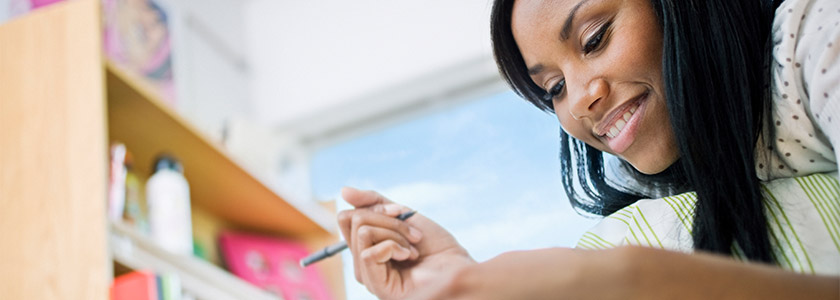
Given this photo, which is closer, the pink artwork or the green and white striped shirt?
the green and white striped shirt

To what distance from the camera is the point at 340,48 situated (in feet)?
7.10

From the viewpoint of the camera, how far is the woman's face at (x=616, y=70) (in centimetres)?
71

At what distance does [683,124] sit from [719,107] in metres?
0.03

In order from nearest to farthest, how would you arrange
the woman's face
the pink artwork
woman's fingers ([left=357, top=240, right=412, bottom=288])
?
the woman's face
woman's fingers ([left=357, top=240, right=412, bottom=288])
the pink artwork

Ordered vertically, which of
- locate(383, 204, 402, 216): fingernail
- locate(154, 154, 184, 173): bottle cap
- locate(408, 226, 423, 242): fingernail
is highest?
locate(154, 154, 184, 173): bottle cap

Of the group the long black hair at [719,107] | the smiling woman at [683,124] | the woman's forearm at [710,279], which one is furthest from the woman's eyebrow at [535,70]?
the woman's forearm at [710,279]

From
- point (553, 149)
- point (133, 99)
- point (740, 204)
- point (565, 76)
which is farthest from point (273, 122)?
point (740, 204)

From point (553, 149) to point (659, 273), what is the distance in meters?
0.72

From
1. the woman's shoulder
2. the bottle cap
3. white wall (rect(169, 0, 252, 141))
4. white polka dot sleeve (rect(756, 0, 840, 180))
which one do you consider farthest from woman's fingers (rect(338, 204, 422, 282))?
white wall (rect(169, 0, 252, 141))

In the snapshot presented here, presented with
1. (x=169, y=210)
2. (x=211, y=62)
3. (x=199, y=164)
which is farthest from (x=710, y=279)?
(x=211, y=62)

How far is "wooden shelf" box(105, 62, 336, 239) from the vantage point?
138 centimetres

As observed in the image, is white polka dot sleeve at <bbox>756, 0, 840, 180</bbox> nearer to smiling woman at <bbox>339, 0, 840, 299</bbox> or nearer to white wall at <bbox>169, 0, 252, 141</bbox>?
smiling woman at <bbox>339, 0, 840, 299</bbox>

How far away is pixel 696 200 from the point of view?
2.06 feet

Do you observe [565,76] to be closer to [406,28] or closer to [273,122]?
[406,28]
